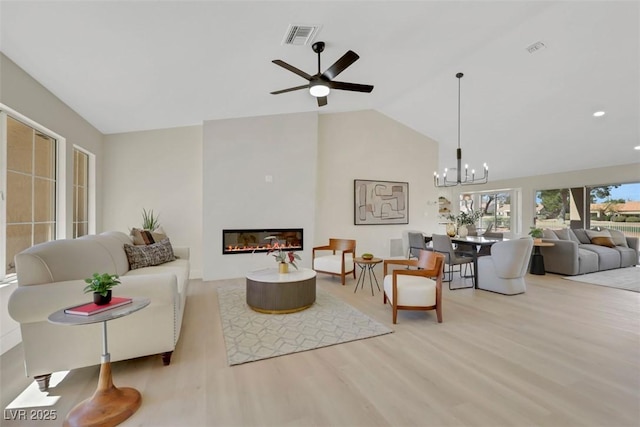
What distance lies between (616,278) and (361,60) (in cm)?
606

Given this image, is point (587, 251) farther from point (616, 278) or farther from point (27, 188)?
point (27, 188)

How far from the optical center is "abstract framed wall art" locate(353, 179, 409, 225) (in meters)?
6.66

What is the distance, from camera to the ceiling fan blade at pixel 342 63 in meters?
2.77

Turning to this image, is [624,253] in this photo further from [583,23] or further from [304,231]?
[304,231]

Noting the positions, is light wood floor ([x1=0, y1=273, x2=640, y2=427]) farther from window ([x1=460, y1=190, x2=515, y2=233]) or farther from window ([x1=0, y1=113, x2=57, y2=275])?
window ([x1=460, y1=190, x2=515, y2=233])

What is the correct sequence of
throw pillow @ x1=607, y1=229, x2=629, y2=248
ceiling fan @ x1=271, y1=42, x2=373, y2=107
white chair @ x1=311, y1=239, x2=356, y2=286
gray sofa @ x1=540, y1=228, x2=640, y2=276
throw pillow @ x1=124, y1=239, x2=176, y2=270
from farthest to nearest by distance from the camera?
throw pillow @ x1=607, y1=229, x2=629, y2=248 → gray sofa @ x1=540, y1=228, x2=640, y2=276 → white chair @ x1=311, y1=239, x2=356, y2=286 → throw pillow @ x1=124, y1=239, x2=176, y2=270 → ceiling fan @ x1=271, y1=42, x2=373, y2=107

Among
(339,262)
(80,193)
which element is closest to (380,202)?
(339,262)

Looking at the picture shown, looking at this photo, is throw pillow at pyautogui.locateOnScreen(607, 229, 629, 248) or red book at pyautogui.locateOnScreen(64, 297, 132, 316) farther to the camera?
throw pillow at pyautogui.locateOnScreen(607, 229, 629, 248)

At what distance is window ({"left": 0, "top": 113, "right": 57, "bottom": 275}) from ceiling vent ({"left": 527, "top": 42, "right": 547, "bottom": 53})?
6.30m

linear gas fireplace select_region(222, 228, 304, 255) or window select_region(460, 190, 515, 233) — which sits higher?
window select_region(460, 190, 515, 233)

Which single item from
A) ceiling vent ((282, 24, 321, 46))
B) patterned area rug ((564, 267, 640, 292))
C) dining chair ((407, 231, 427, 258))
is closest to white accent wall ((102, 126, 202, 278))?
ceiling vent ((282, 24, 321, 46))

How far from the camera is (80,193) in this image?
14.9 ft

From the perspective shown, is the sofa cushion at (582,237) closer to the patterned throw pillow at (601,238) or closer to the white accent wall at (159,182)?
the patterned throw pillow at (601,238)

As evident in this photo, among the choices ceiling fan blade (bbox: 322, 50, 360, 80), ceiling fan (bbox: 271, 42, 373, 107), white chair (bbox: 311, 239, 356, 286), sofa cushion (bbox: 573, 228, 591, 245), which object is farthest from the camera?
sofa cushion (bbox: 573, 228, 591, 245)
